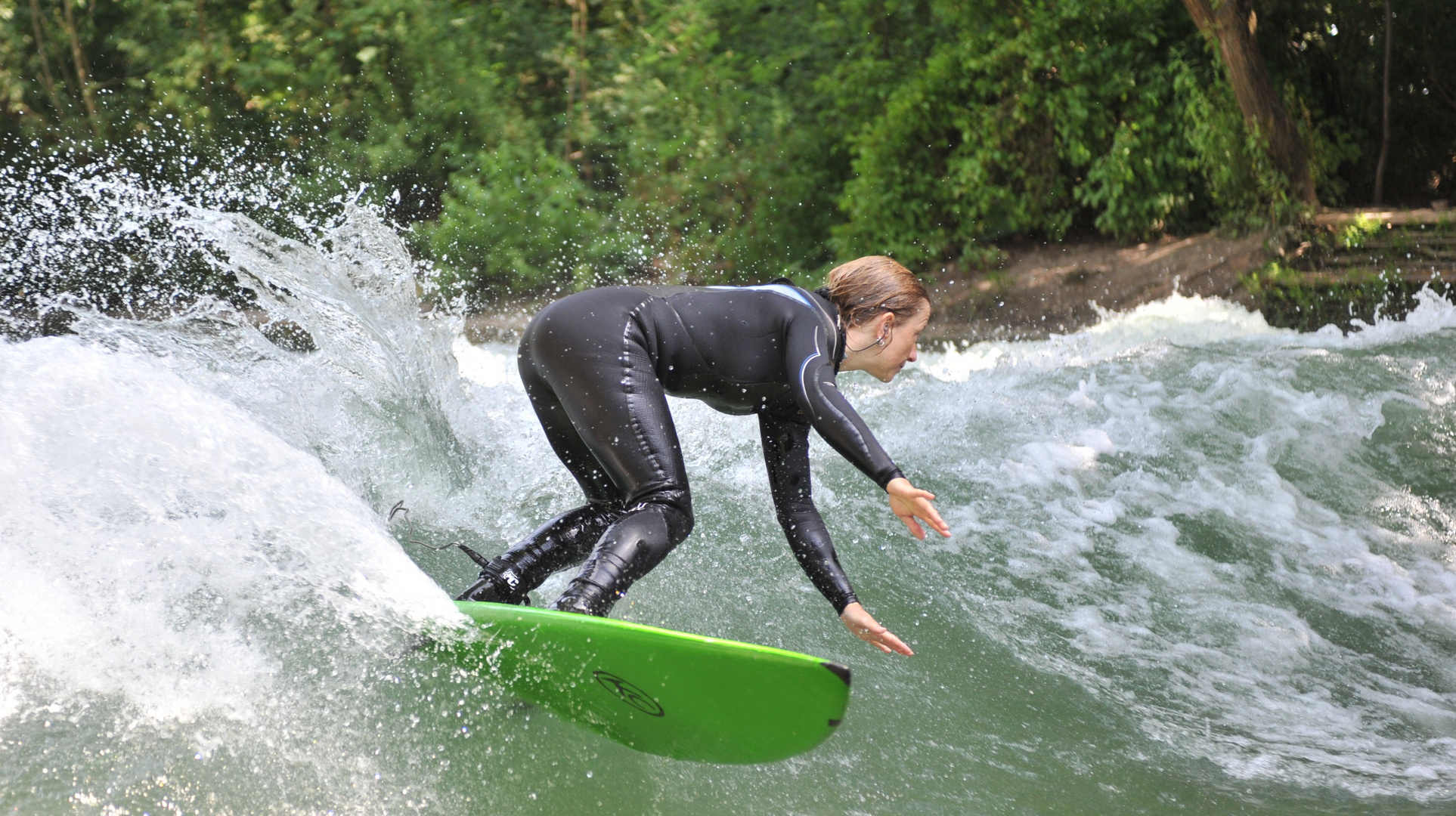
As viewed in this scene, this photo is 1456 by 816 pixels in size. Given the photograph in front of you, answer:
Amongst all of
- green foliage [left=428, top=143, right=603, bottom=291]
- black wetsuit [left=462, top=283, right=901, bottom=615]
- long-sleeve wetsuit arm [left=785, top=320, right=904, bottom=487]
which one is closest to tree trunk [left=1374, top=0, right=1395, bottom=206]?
green foliage [left=428, top=143, right=603, bottom=291]

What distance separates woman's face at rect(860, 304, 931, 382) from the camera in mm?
2311

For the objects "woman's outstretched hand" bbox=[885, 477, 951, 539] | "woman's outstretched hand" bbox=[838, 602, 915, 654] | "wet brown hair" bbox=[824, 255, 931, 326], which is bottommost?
"woman's outstretched hand" bbox=[838, 602, 915, 654]

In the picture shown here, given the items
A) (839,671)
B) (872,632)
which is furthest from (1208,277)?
(839,671)

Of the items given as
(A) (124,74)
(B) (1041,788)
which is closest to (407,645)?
(B) (1041,788)

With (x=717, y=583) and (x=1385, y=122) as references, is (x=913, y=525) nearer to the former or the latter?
(x=717, y=583)

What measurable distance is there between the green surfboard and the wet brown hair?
80 centimetres

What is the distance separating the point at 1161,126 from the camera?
25.7ft

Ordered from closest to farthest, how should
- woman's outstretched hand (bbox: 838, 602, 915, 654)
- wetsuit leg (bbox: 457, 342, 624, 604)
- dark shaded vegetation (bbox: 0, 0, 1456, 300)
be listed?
woman's outstretched hand (bbox: 838, 602, 915, 654) → wetsuit leg (bbox: 457, 342, 624, 604) → dark shaded vegetation (bbox: 0, 0, 1456, 300)

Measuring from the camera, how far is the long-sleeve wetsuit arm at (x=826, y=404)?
2.05m

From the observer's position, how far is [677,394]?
2.52m

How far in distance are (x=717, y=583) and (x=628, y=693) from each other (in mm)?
1205

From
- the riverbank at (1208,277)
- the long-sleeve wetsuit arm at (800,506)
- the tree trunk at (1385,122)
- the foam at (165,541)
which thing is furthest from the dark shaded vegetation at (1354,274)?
the foam at (165,541)

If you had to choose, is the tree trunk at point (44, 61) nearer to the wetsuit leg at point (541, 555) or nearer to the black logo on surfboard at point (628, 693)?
the wetsuit leg at point (541, 555)

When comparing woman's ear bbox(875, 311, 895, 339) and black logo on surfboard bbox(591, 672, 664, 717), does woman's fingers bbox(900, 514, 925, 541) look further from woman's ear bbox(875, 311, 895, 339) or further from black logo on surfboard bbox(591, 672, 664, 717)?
black logo on surfboard bbox(591, 672, 664, 717)
